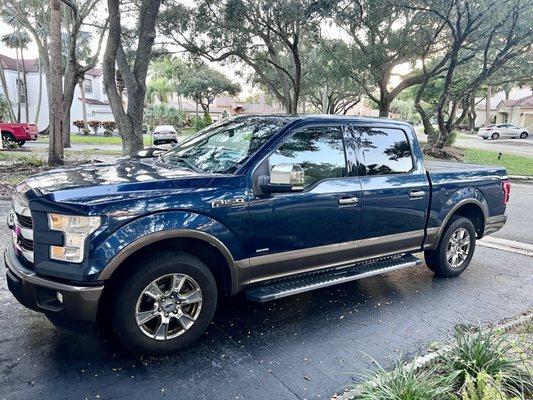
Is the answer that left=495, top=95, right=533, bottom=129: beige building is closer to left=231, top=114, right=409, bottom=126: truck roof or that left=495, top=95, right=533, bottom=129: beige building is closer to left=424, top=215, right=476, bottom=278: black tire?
left=424, top=215, right=476, bottom=278: black tire

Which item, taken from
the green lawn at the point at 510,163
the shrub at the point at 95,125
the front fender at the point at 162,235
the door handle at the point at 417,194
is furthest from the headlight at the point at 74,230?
the shrub at the point at 95,125

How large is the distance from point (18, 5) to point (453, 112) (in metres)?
22.8

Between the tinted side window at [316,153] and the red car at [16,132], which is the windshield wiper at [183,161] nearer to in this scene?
the tinted side window at [316,153]

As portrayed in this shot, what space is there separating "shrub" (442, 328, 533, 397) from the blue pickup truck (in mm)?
1232

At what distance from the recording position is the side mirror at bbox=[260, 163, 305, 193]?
330 cm

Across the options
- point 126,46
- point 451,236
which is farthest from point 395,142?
point 126,46

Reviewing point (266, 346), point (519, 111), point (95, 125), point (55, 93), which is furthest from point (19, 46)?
point (519, 111)

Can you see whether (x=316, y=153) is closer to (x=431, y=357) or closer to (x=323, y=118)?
(x=323, y=118)

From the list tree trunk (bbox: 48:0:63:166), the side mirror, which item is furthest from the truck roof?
tree trunk (bbox: 48:0:63:166)

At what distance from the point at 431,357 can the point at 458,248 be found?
2.44 meters

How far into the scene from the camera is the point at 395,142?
4.60 meters

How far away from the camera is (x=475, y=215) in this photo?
5344 mm

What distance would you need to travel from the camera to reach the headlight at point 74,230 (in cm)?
276

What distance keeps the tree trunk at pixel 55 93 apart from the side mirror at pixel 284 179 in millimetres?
10885
